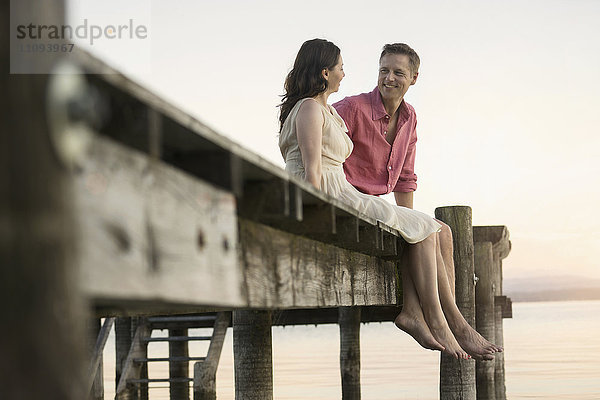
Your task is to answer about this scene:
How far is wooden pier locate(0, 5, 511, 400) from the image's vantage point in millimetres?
1271

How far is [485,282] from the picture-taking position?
8.45 metres

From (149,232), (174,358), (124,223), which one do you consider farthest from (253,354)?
(174,358)

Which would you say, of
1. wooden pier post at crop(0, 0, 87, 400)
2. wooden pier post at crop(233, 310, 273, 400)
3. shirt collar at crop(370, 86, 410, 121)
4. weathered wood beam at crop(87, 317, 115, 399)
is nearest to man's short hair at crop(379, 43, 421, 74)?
shirt collar at crop(370, 86, 410, 121)

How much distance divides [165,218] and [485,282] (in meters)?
6.71

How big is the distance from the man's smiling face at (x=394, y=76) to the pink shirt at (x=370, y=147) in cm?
8

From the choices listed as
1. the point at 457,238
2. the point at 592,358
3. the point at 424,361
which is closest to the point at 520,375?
the point at 592,358

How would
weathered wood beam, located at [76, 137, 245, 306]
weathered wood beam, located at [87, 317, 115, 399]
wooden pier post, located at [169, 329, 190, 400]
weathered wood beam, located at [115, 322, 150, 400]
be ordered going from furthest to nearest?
1. wooden pier post, located at [169, 329, 190, 400]
2. weathered wood beam, located at [115, 322, 150, 400]
3. weathered wood beam, located at [87, 317, 115, 399]
4. weathered wood beam, located at [76, 137, 245, 306]

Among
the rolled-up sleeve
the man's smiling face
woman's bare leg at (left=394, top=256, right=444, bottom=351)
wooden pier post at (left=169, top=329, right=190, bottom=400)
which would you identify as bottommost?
wooden pier post at (left=169, top=329, right=190, bottom=400)

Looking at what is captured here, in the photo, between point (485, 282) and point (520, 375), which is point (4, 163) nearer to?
point (485, 282)

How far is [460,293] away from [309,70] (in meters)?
2.33

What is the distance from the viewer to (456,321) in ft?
18.1

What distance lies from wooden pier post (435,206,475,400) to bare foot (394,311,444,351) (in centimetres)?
118

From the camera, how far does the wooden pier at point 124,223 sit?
1.27m

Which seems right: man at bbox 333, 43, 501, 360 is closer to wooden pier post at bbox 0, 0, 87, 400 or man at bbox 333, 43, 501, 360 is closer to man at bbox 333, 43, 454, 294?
man at bbox 333, 43, 454, 294
